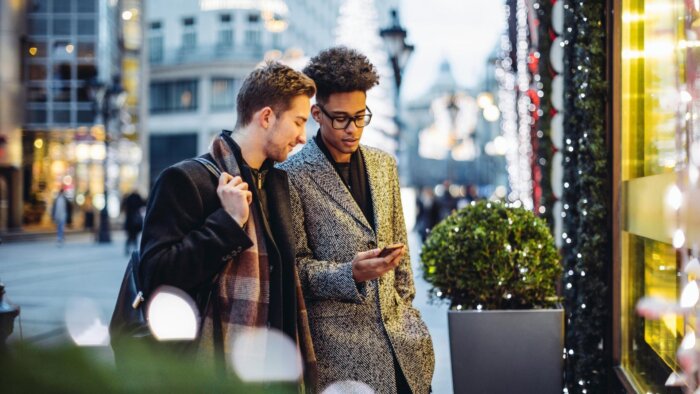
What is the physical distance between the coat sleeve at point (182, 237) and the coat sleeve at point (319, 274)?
19.4 inches

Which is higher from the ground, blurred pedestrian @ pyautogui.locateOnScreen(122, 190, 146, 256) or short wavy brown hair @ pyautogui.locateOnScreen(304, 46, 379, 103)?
short wavy brown hair @ pyautogui.locateOnScreen(304, 46, 379, 103)

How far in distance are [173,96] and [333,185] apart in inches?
2271

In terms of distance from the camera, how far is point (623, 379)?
15.6 ft

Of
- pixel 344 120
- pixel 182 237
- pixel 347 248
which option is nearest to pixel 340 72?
pixel 344 120

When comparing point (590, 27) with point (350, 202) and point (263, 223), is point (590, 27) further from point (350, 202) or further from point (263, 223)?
point (263, 223)

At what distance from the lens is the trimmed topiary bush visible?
5.00 meters

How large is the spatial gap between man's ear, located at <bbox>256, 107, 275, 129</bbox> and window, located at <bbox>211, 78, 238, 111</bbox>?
55.1m

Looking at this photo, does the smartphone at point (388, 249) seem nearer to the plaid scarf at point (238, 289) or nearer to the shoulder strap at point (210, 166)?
the plaid scarf at point (238, 289)

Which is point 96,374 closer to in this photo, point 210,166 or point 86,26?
point 210,166

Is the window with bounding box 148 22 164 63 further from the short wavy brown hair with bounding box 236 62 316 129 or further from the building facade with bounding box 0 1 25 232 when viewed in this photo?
the short wavy brown hair with bounding box 236 62 316 129

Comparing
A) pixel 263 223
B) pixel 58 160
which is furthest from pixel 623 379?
pixel 58 160

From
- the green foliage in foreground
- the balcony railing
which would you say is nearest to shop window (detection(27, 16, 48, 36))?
the balcony railing

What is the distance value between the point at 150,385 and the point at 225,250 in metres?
1.28

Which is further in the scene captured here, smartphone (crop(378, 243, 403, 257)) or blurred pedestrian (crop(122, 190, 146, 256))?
blurred pedestrian (crop(122, 190, 146, 256))
